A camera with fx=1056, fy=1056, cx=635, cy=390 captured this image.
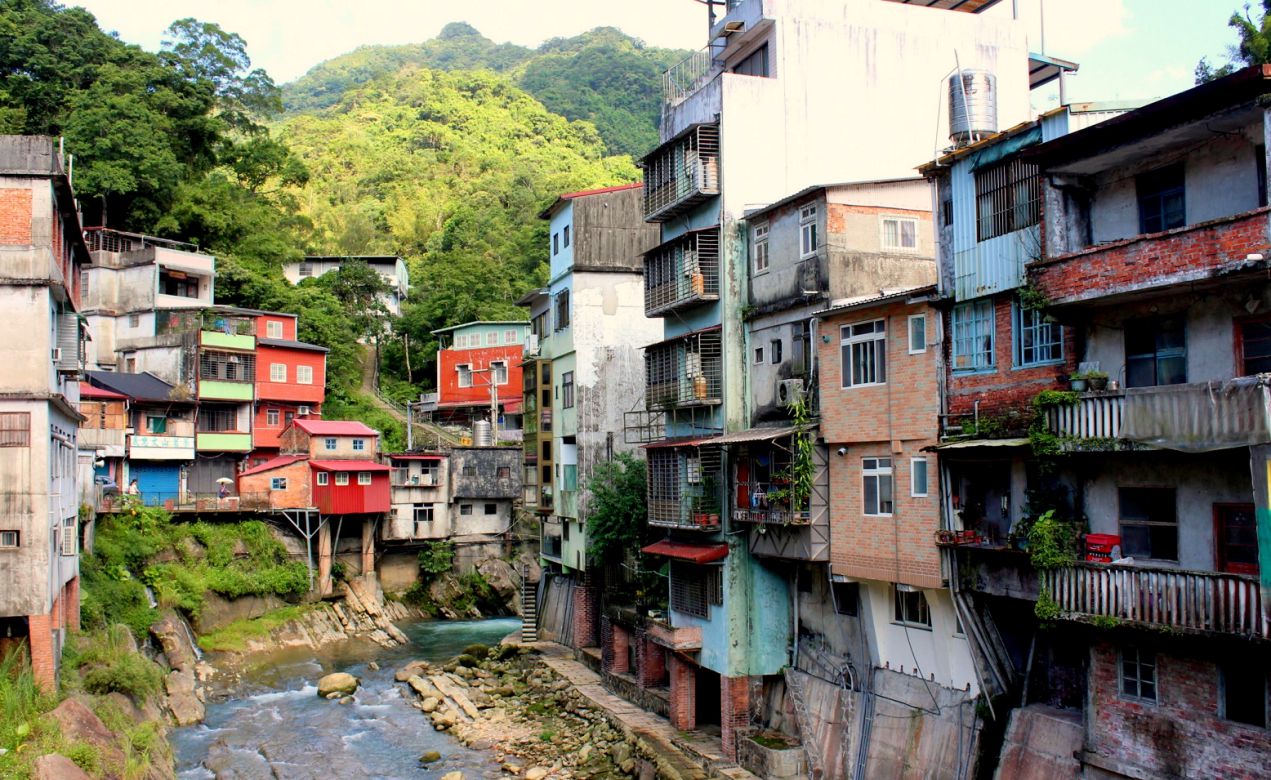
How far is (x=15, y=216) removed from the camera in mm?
23891

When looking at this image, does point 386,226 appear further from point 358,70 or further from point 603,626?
point 358,70

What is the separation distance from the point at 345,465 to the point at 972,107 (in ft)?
121

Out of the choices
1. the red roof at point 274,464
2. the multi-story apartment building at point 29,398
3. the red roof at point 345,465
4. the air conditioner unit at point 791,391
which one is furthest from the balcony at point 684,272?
the red roof at point 274,464

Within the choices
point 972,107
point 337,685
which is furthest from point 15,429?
point 972,107

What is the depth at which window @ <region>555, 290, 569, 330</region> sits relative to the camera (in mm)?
41312

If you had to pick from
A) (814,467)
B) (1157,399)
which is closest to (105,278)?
(814,467)

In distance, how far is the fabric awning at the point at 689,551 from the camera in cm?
2739

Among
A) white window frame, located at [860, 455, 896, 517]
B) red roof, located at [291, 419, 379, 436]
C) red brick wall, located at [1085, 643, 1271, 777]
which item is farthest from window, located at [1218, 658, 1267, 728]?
red roof, located at [291, 419, 379, 436]

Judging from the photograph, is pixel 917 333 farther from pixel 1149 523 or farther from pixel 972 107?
pixel 1149 523

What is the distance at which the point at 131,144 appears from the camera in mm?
58750

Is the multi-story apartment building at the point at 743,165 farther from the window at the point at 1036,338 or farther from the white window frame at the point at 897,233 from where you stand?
the window at the point at 1036,338

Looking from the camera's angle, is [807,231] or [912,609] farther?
[807,231]

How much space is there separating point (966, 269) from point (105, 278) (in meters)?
48.5

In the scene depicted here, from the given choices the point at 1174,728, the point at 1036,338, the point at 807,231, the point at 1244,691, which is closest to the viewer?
the point at 1244,691
